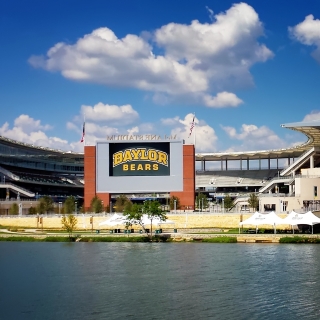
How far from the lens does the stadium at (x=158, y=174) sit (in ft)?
300

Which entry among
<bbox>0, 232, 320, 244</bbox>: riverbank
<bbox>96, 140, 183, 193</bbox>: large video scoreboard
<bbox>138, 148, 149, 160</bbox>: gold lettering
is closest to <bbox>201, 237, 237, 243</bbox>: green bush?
<bbox>0, 232, 320, 244</bbox>: riverbank

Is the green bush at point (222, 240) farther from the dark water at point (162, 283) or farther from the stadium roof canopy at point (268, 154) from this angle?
the stadium roof canopy at point (268, 154)

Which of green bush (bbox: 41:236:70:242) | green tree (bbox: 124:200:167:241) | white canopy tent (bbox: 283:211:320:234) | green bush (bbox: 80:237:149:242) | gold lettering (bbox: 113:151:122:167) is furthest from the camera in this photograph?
gold lettering (bbox: 113:151:122:167)

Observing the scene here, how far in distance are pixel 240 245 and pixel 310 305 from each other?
1159 inches

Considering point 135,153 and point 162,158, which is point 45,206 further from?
point 162,158

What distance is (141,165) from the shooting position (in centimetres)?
10856

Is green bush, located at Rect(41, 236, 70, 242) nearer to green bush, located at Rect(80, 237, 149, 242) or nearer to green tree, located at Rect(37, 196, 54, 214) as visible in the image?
green bush, located at Rect(80, 237, 149, 242)

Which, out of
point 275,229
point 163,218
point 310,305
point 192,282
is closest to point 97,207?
point 163,218

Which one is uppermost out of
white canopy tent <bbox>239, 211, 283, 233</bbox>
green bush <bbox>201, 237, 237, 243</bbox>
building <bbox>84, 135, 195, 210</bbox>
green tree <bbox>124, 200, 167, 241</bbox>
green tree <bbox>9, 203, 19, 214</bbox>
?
building <bbox>84, 135, 195, 210</bbox>

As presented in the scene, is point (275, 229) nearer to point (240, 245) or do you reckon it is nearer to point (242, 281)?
point (240, 245)

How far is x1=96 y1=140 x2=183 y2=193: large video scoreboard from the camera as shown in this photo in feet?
356

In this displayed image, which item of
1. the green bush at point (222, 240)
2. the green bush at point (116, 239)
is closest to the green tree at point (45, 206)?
the green bush at point (116, 239)

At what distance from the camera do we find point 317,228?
238 feet

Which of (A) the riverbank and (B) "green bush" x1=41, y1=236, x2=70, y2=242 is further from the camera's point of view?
(B) "green bush" x1=41, y1=236, x2=70, y2=242
